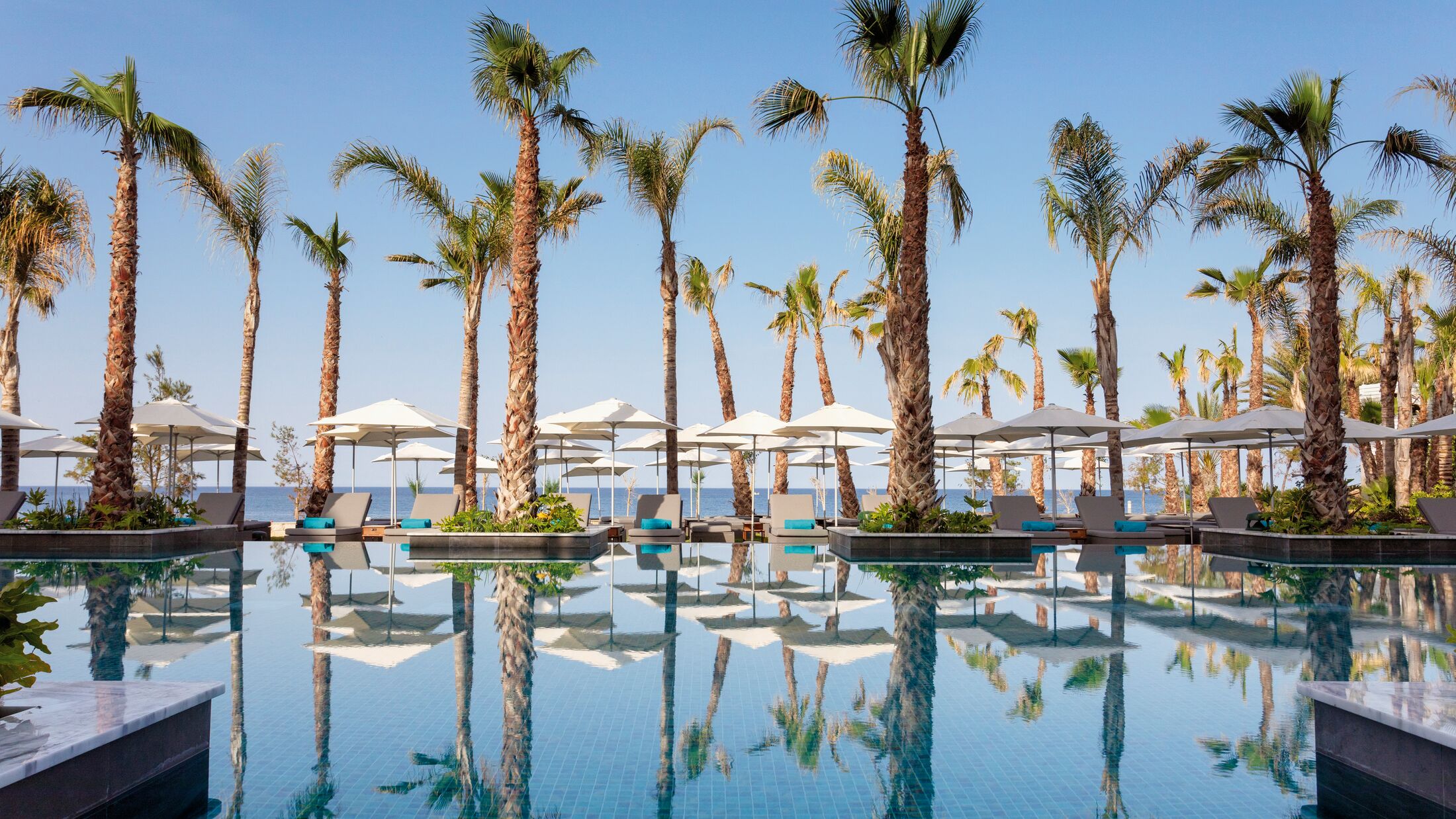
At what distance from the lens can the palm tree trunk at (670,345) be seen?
21.7m

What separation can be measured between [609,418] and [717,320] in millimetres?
8703

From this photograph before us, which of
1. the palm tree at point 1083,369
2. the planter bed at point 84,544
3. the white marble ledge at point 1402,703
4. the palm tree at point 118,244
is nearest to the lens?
the white marble ledge at point 1402,703

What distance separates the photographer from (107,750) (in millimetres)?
3641

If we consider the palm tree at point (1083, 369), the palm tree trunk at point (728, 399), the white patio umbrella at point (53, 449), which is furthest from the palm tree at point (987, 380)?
the white patio umbrella at point (53, 449)

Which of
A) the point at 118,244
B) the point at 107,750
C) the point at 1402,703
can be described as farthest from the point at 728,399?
the point at 107,750

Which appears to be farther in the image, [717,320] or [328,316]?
[717,320]

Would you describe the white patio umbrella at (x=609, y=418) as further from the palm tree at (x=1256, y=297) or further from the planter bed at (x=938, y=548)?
the palm tree at (x=1256, y=297)

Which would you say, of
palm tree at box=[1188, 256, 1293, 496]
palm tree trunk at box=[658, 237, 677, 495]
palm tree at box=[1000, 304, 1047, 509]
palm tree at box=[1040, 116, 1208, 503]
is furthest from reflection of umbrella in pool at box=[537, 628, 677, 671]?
palm tree at box=[1000, 304, 1047, 509]

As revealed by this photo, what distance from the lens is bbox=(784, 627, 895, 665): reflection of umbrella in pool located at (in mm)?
7387

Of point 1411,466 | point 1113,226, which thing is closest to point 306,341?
point 1113,226

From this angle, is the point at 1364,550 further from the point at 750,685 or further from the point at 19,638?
the point at 19,638

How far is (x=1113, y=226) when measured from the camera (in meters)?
21.2

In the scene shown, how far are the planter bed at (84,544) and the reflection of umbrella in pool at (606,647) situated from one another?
10.3 metres

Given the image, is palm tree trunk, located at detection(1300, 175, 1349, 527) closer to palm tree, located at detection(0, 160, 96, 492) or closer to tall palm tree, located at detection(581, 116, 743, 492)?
tall palm tree, located at detection(581, 116, 743, 492)
